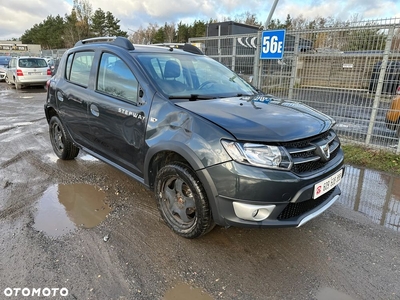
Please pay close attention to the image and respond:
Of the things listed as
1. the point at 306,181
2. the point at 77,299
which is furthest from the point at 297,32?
the point at 77,299

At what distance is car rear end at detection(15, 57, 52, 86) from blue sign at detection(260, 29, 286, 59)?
42.5ft

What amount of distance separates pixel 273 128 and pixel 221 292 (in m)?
1.34

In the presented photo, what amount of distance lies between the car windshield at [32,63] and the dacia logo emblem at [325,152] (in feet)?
54.9

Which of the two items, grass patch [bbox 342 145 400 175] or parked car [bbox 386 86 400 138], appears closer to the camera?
grass patch [bbox 342 145 400 175]

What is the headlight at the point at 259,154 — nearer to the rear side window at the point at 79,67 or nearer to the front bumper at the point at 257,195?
the front bumper at the point at 257,195

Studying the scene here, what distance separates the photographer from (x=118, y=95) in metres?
3.26

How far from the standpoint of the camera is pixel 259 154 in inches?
89.7

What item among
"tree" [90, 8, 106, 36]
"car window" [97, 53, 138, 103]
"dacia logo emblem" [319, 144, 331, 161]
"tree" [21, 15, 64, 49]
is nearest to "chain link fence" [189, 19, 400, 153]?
"dacia logo emblem" [319, 144, 331, 161]

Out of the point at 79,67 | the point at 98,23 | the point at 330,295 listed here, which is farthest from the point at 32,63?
the point at 98,23

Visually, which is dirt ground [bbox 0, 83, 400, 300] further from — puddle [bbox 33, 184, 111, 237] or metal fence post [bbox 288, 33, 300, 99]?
metal fence post [bbox 288, 33, 300, 99]

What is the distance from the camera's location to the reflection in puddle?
3373mm

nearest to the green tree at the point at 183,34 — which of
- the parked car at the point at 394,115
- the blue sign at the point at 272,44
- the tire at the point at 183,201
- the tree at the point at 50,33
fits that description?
the tree at the point at 50,33

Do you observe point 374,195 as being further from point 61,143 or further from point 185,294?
point 61,143

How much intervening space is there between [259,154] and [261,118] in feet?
1.39
